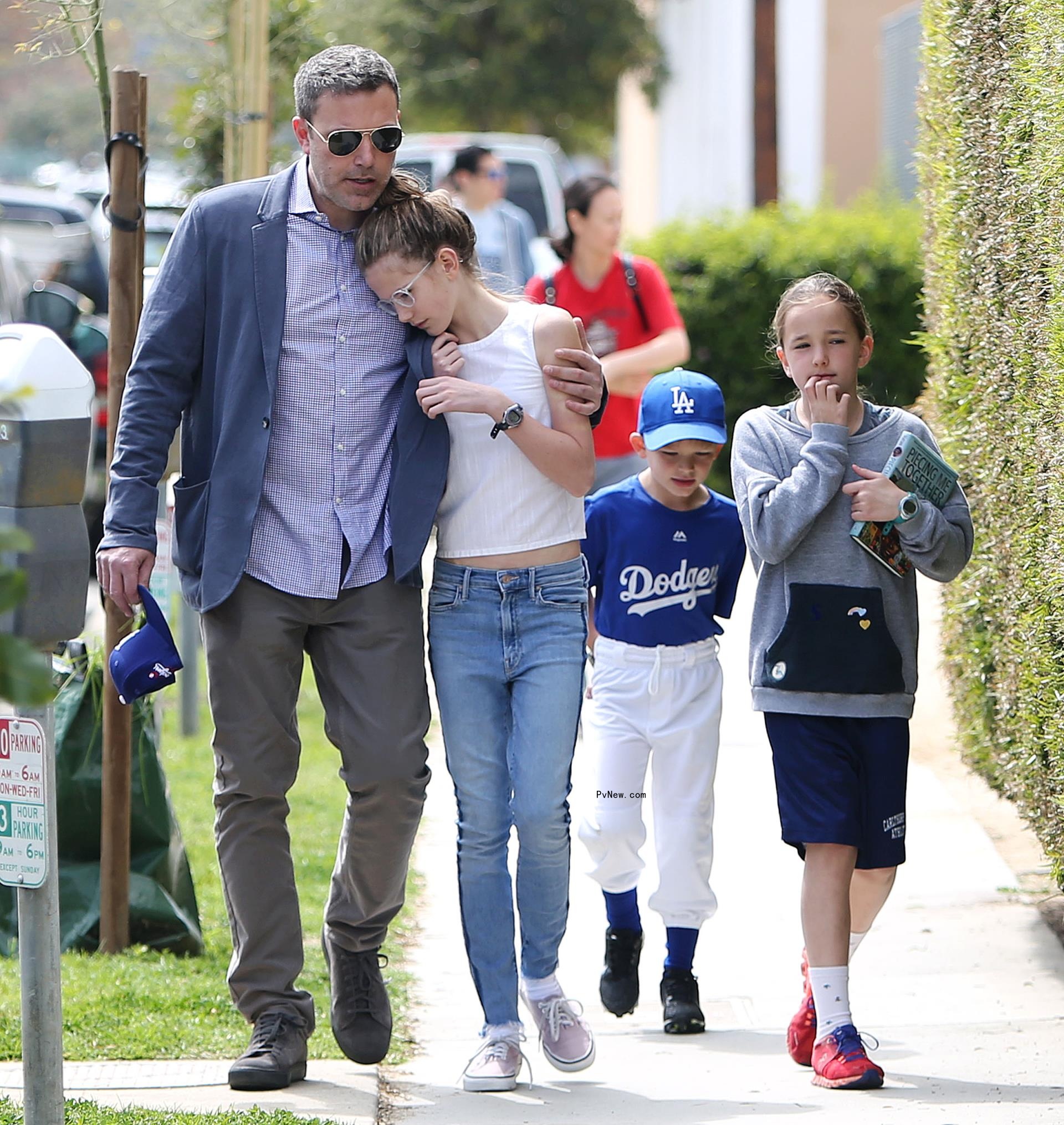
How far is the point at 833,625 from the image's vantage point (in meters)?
3.87

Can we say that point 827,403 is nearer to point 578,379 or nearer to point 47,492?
point 578,379

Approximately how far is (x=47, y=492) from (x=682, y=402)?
170cm

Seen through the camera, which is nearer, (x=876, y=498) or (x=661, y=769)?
(x=876, y=498)

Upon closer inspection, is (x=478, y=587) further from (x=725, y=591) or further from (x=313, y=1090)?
(x=313, y=1090)

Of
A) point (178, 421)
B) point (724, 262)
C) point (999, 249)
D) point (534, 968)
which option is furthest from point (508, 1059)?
point (724, 262)

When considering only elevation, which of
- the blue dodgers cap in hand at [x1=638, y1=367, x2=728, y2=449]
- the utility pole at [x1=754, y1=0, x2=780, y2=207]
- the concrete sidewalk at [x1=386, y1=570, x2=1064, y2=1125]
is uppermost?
the utility pole at [x1=754, y1=0, x2=780, y2=207]

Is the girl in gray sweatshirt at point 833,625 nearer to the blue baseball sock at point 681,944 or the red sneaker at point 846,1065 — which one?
the red sneaker at point 846,1065

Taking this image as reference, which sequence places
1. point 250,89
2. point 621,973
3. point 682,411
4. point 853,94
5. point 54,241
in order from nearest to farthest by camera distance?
1. point 682,411
2. point 621,973
3. point 250,89
4. point 54,241
5. point 853,94

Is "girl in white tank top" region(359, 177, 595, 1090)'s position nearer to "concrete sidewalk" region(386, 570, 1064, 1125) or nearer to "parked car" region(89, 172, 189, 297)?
"concrete sidewalk" region(386, 570, 1064, 1125)

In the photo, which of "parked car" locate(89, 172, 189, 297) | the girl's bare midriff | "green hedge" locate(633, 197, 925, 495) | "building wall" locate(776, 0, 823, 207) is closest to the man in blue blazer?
the girl's bare midriff

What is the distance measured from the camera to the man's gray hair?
378 centimetres

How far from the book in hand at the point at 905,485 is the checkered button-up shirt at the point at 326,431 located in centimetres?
102

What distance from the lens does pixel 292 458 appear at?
12.7 ft

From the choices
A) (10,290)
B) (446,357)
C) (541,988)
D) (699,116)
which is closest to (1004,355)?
(446,357)
